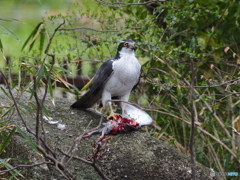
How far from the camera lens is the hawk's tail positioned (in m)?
4.44

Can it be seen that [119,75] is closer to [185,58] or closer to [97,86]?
[97,86]

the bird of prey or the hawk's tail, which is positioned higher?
the bird of prey

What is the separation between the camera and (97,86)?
14.1 feet

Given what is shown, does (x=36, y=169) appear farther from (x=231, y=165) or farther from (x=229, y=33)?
(x=229, y=33)

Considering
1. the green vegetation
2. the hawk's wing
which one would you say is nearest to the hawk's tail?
the hawk's wing

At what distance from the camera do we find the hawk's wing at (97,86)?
13.8 feet

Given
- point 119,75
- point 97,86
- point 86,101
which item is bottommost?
point 86,101

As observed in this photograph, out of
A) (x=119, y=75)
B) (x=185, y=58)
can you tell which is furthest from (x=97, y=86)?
(x=185, y=58)

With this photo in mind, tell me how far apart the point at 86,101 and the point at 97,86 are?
12.2 inches

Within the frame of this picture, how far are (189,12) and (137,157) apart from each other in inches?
77.2

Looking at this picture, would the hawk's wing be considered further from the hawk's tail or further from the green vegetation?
the green vegetation

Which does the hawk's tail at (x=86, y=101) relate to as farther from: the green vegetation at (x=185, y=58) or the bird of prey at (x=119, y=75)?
the green vegetation at (x=185, y=58)

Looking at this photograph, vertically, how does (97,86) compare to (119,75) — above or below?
below

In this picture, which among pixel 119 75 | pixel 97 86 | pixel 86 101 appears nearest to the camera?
pixel 119 75
